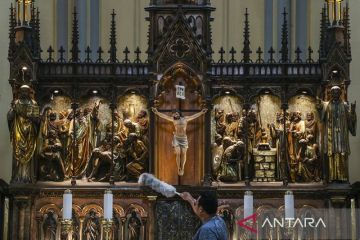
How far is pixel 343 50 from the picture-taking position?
2280 centimetres

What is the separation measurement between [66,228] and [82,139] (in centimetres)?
199

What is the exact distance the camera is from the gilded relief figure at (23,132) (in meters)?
22.7

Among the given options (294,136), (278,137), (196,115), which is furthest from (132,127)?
(294,136)

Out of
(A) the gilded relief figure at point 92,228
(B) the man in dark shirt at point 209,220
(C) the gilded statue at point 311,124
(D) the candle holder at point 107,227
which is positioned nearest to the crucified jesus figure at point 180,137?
(D) the candle holder at point 107,227

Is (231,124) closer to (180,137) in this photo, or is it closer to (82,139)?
(180,137)

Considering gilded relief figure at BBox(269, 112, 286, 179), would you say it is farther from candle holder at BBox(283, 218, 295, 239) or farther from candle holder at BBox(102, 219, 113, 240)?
candle holder at BBox(102, 219, 113, 240)

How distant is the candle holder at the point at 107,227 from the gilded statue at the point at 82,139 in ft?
4.40

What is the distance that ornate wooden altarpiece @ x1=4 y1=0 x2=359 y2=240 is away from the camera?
2278cm

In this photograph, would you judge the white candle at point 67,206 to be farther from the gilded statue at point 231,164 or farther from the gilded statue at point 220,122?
the gilded statue at point 220,122

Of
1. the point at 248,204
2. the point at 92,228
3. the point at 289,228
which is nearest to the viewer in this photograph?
the point at 248,204

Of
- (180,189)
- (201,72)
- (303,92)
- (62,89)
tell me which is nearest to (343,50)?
(303,92)

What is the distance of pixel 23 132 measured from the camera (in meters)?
22.8

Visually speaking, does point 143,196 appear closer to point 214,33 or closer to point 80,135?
point 80,135

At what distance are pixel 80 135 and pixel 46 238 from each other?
2145mm
